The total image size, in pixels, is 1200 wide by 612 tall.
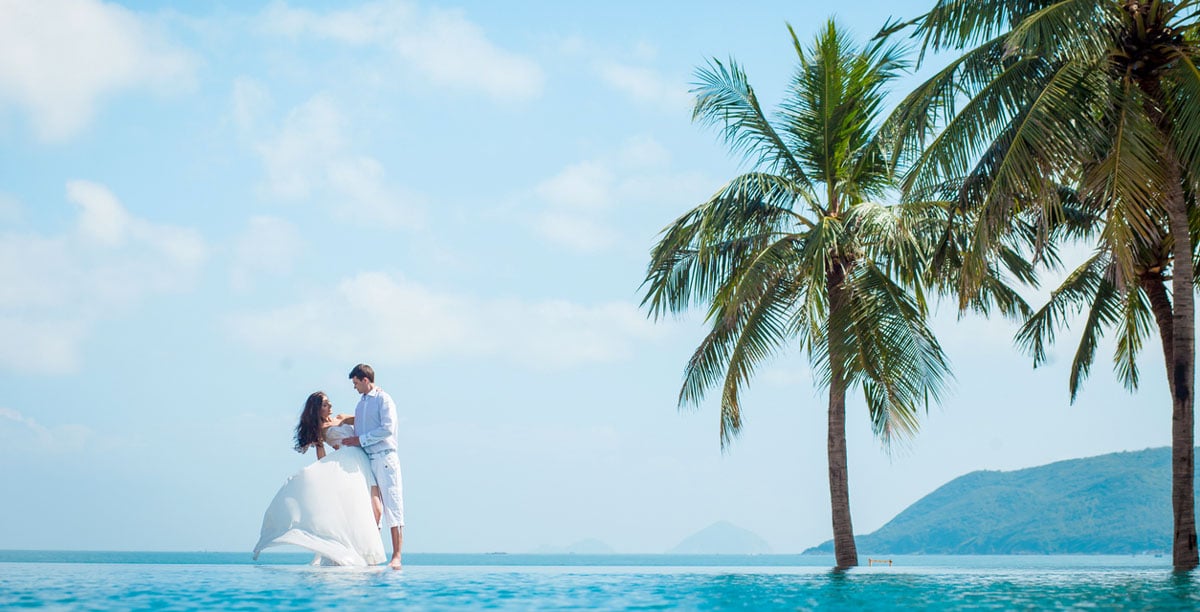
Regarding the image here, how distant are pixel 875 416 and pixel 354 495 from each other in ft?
28.5

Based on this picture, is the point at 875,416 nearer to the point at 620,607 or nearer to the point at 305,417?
the point at 305,417

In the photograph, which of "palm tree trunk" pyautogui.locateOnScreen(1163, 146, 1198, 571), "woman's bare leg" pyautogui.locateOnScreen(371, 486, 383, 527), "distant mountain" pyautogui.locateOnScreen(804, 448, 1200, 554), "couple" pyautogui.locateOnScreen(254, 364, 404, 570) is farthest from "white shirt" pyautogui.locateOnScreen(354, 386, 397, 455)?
"distant mountain" pyautogui.locateOnScreen(804, 448, 1200, 554)

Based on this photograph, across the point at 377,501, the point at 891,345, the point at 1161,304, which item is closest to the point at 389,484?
the point at 377,501

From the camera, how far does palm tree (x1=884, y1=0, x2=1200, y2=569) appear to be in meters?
11.5

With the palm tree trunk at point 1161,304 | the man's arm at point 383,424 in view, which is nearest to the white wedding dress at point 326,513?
the man's arm at point 383,424

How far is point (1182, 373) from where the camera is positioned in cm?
1238

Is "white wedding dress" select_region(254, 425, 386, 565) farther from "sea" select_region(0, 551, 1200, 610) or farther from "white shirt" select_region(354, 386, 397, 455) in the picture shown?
"sea" select_region(0, 551, 1200, 610)

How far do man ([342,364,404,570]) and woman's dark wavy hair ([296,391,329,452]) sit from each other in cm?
30

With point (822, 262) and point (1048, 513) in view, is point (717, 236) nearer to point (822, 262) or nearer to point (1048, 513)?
point (822, 262)

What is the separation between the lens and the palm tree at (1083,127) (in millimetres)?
11484

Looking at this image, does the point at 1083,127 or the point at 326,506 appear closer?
the point at 326,506

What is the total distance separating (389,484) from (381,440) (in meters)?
0.46

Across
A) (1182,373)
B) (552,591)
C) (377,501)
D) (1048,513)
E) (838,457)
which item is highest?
(1048,513)

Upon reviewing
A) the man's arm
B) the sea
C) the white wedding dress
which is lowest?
the sea
